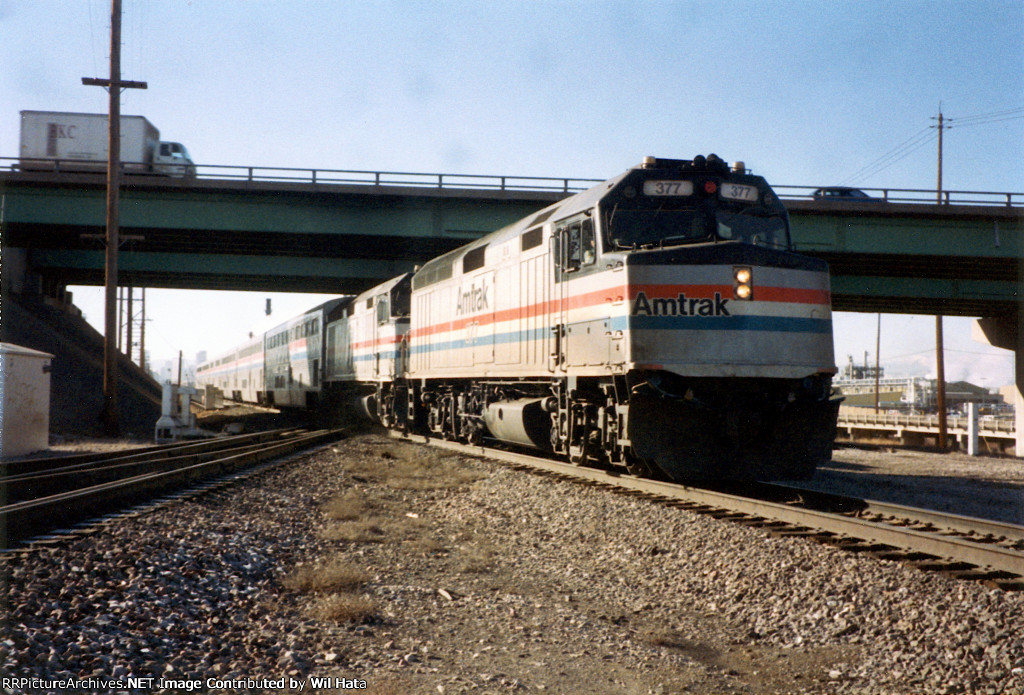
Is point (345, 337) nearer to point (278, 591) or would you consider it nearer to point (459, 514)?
point (459, 514)

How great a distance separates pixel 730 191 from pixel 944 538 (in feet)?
17.3

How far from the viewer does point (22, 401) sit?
17.5m

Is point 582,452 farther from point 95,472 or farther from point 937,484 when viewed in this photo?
point 937,484

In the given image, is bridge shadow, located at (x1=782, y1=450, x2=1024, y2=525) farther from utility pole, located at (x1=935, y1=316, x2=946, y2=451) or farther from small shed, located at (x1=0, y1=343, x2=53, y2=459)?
small shed, located at (x1=0, y1=343, x2=53, y2=459)

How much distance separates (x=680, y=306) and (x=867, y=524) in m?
3.30

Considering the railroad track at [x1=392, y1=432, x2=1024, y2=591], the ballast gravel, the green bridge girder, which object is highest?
the green bridge girder

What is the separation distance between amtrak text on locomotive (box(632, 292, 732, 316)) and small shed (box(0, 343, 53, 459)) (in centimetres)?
1360

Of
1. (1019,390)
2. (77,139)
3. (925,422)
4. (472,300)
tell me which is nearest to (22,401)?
(472,300)

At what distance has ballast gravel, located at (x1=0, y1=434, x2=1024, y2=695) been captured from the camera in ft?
14.9

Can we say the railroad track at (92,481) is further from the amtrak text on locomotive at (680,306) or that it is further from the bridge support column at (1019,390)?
the bridge support column at (1019,390)

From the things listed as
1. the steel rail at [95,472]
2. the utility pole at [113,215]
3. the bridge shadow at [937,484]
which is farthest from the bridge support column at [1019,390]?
the utility pole at [113,215]

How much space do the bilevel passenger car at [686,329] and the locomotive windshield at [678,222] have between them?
16 mm

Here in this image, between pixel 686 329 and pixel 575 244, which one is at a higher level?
pixel 575 244

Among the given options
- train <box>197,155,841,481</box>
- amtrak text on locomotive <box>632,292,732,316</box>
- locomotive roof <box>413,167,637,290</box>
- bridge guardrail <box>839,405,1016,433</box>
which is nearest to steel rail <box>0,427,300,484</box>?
locomotive roof <box>413,167,637,290</box>
